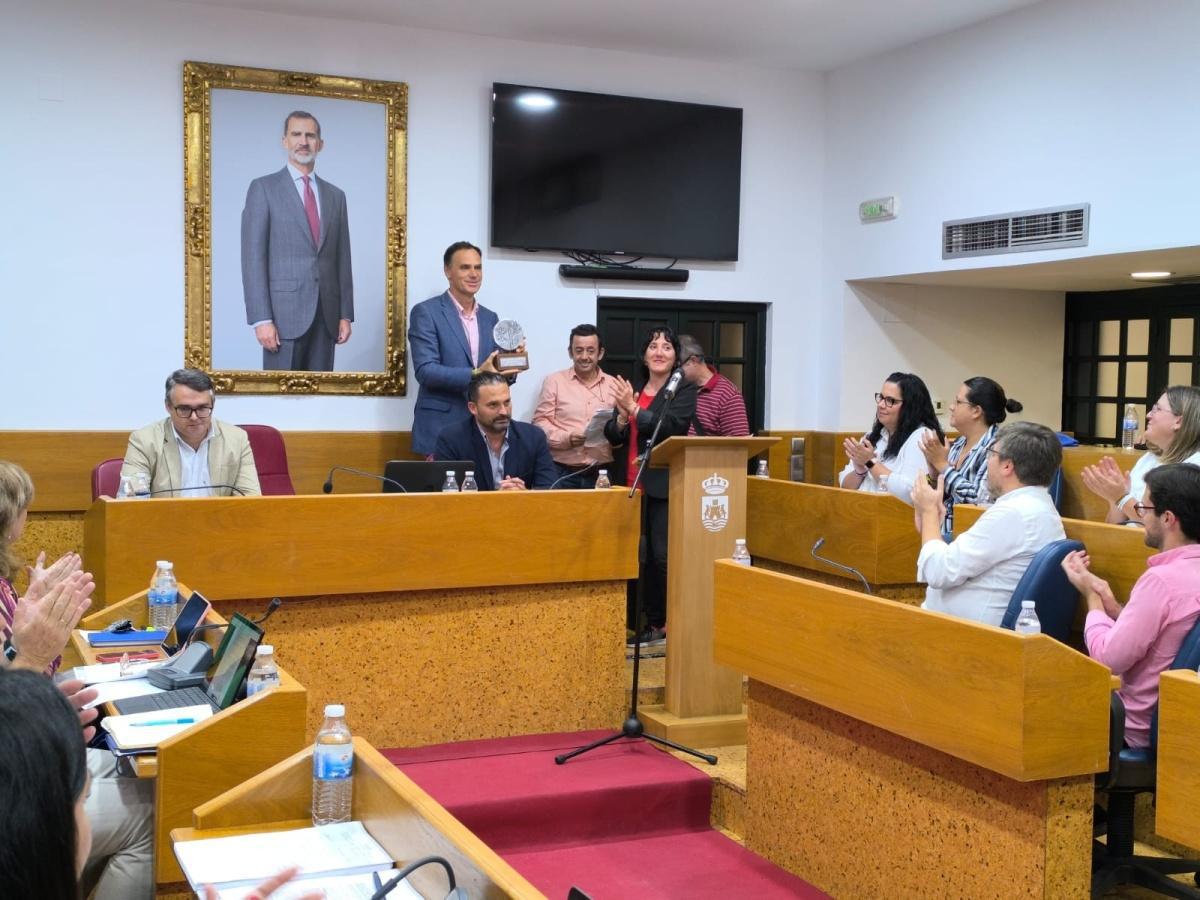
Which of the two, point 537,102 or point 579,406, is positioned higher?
→ point 537,102

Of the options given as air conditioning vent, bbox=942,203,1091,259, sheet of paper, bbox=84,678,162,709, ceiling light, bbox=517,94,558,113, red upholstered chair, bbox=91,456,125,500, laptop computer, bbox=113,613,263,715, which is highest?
ceiling light, bbox=517,94,558,113

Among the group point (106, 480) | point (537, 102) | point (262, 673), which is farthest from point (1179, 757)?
point (537, 102)

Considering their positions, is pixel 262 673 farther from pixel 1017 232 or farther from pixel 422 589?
pixel 1017 232

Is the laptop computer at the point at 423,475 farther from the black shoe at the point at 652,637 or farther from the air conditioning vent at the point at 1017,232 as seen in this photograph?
the air conditioning vent at the point at 1017,232

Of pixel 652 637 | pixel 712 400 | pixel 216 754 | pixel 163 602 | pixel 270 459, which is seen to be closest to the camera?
pixel 216 754

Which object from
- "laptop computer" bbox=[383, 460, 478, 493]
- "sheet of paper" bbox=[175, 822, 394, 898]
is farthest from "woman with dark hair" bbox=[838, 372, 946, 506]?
"sheet of paper" bbox=[175, 822, 394, 898]

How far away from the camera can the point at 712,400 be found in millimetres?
5820

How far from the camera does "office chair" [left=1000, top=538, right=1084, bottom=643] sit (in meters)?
3.45

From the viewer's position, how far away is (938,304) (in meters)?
7.75

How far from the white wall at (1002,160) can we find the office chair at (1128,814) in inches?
118

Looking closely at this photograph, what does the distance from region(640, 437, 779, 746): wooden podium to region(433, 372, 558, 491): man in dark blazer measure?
2.40 feet

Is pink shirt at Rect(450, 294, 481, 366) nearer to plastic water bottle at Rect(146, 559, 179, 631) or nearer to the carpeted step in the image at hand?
the carpeted step

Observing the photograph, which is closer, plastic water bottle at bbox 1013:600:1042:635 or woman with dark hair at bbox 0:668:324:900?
woman with dark hair at bbox 0:668:324:900

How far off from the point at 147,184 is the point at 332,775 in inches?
184
